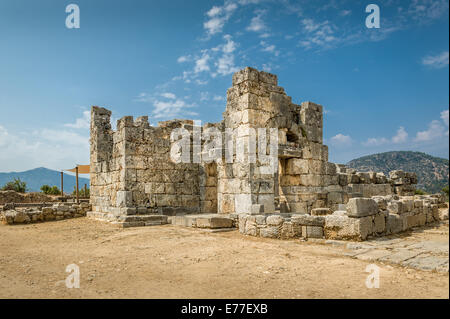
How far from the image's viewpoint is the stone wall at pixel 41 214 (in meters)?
10.9

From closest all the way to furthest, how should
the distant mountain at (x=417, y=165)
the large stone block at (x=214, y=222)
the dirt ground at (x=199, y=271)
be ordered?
the dirt ground at (x=199, y=271), the large stone block at (x=214, y=222), the distant mountain at (x=417, y=165)

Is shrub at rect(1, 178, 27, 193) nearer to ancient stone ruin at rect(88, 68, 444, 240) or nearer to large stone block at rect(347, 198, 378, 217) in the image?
ancient stone ruin at rect(88, 68, 444, 240)

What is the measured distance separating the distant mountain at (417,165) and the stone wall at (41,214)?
21.1 m

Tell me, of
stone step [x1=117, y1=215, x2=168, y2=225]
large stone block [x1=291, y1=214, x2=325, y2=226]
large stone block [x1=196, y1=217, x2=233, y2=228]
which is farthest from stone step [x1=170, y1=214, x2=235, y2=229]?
large stone block [x1=291, y1=214, x2=325, y2=226]

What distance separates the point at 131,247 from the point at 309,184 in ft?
20.4

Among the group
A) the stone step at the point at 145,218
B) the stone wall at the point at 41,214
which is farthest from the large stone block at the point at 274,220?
the stone wall at the point at 41,214

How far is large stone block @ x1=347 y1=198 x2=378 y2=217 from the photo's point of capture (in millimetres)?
5852

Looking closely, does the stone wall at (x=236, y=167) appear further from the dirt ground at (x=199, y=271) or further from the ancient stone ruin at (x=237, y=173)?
the dirt ground at (x=199, y=271)

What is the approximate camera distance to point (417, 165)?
37.0 metres

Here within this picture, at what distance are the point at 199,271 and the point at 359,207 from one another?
3.28 m
